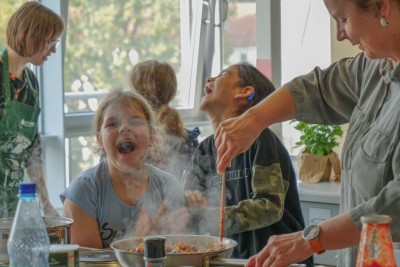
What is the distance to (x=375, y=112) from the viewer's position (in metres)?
2.16

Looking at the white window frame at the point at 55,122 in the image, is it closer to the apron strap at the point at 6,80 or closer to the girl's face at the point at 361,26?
the apron strap at the point at 6,80

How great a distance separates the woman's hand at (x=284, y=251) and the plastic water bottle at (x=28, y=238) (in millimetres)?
514

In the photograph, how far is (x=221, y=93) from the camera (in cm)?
312

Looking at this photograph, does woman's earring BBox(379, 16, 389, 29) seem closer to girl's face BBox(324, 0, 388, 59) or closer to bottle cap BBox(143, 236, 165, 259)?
girl's face BBox(324, 0, 388, 59)

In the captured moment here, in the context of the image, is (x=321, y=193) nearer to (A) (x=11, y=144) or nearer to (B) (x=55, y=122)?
(A) (x=11, y=144)

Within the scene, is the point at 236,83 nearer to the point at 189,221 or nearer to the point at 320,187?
the point at 189,221

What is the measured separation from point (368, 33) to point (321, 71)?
491 mm

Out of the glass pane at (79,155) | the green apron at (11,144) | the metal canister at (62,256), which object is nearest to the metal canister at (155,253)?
the metal canister at (62,256)

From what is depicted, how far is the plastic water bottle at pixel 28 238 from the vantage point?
196 cm

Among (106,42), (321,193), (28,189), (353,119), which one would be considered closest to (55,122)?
(106,42)

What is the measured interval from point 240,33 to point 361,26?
4070 mm

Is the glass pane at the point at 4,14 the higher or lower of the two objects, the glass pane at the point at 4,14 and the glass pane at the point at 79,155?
the higher

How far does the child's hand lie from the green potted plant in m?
1.42

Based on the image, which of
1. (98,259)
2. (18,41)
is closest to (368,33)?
(98,259)
